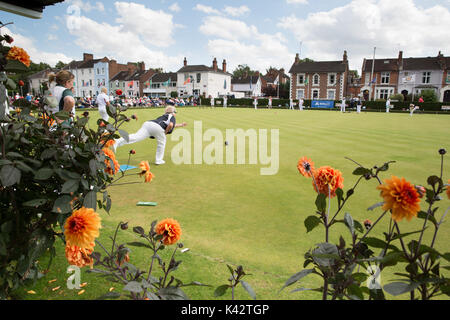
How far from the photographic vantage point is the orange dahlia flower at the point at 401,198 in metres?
1.39

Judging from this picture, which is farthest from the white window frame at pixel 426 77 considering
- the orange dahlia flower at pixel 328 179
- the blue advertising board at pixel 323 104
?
the orange dahlia flower at pixel 328 179

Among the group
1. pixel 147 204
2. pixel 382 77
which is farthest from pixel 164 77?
pixel 147 204

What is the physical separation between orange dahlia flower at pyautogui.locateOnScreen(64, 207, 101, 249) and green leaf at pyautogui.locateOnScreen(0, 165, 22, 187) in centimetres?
36

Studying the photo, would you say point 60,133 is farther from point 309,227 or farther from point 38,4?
point 38,4

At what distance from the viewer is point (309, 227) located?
1.99 m

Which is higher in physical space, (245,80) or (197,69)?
(197,69)

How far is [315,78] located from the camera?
6469 cm

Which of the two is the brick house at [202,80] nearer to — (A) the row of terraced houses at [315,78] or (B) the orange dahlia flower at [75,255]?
(A) the row of terraced houses at [315,78]

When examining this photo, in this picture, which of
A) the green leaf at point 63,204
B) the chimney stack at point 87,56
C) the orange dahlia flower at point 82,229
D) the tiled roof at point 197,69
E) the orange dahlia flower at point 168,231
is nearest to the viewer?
the orange dahlia flower at point 82,229

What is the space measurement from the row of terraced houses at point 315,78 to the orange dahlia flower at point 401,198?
46.4 metres

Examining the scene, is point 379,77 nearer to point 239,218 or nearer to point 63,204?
point 239,218

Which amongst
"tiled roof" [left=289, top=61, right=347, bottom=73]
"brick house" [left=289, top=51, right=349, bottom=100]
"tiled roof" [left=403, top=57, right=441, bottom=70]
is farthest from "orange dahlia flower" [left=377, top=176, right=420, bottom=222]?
"tiled roof" [left=403, top=57, right=441, bottom=70]

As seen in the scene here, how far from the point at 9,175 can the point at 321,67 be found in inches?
2728
